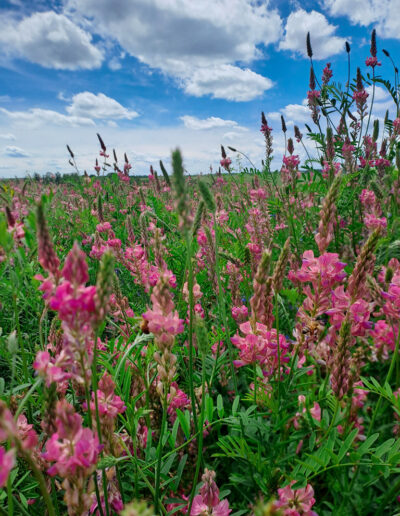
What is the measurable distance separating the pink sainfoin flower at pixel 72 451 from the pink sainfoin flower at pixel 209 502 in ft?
1.46

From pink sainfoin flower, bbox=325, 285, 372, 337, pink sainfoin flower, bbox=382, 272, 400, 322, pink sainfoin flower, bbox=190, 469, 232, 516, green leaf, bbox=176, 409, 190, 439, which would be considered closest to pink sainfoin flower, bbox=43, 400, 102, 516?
pink sainfoin flower, bbox=190, 469, 232, 516

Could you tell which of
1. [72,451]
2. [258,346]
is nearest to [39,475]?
[72,451]

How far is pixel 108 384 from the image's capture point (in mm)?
1025

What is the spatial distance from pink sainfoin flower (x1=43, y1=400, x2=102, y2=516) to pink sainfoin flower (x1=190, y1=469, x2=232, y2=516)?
44 cm

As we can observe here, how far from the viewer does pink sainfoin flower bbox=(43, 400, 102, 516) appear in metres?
0.67

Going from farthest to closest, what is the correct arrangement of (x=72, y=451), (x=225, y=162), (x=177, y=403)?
(x=225, y=162) → (x=177, y=403) → (x=72, y=451)

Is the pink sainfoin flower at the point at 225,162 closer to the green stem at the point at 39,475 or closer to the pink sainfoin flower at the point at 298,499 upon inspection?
the pink sainfoin flower at the point at 298,499

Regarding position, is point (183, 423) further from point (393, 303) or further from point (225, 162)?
point (225, 162)

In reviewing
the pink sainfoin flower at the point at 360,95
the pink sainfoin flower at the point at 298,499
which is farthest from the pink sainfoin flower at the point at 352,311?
the pink sainfoin flower at the point at 360,95

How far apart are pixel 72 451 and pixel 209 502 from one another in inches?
24.0

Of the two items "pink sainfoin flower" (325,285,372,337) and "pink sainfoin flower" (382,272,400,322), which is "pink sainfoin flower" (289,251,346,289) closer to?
"pink sainfoin flower" (325,285,372,337)

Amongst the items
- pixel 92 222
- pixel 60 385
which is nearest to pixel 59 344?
pixel 60 385

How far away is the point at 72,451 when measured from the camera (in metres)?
0.69

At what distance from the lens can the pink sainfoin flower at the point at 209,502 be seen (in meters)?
1.03
